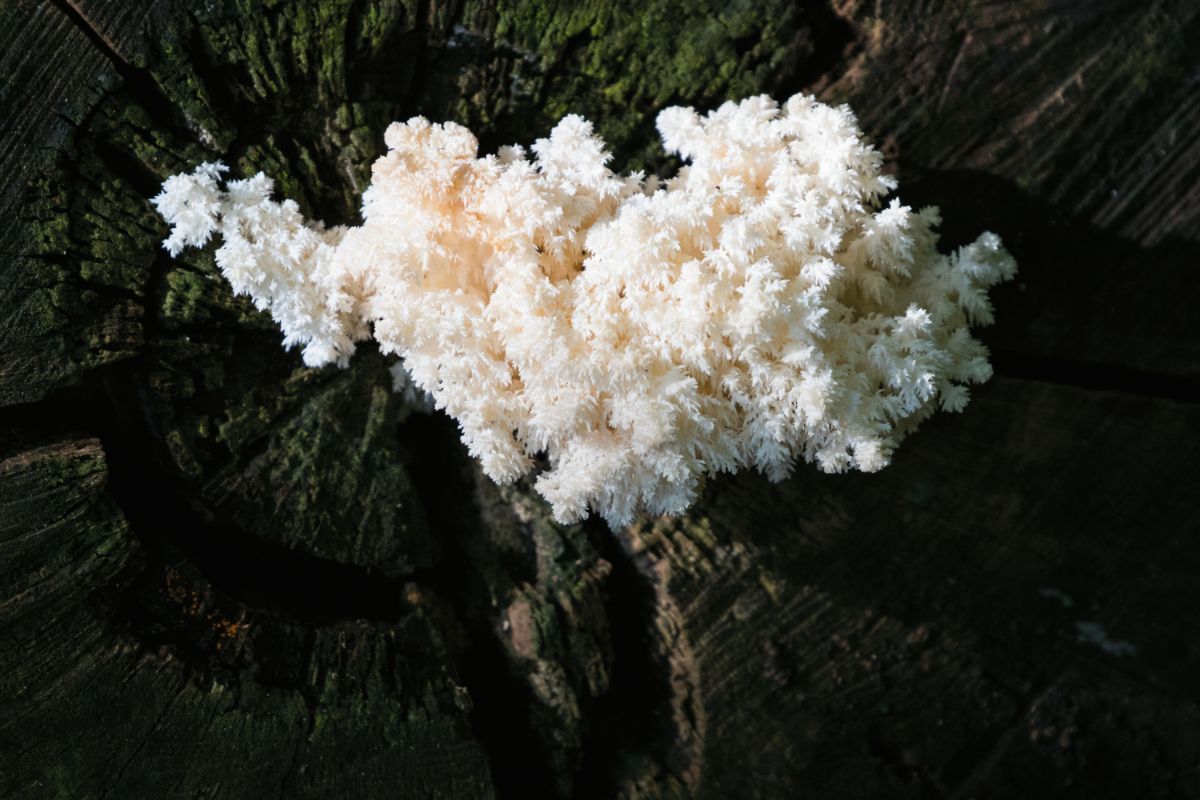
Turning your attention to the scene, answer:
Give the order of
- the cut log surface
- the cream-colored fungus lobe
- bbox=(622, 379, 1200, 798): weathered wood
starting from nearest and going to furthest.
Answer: the cream-colored fungus lobe
the cut log surface
bbox=(622, 379, 1200, 798): weathered wood

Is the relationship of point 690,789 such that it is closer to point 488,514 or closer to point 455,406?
point 488,514

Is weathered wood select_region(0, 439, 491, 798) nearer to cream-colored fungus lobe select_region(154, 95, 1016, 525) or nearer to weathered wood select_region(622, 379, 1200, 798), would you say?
cream-colored fungus lobe select_region(154, 95, 1016, 525)

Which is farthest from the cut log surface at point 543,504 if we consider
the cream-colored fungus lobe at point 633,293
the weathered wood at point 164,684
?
the cream-colored fungus lobe at point 633,293

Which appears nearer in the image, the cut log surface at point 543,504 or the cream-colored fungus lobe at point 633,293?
the cream-colored fungus lobe at point 633,293

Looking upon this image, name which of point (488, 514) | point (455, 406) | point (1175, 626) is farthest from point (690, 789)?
point (1175, 626)

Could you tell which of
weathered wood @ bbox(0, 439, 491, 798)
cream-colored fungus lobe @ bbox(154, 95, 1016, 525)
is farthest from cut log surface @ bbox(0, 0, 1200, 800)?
cream-colored fungus lobe @ bbox(154, 95, 1016, 525)

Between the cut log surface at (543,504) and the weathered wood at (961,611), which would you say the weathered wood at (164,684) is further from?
the weathered wood at (961,611)
